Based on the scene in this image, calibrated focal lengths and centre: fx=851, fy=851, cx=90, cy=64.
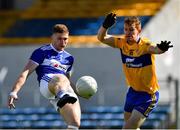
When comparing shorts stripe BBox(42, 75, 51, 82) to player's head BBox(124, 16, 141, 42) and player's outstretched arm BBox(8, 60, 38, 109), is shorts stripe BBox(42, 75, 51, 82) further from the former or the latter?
player's head BBox(124, 16, 141, 42)

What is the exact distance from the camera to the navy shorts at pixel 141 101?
463 inches

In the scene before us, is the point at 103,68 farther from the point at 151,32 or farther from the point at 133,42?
the point at 133,42

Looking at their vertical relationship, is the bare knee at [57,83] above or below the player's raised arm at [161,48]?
below

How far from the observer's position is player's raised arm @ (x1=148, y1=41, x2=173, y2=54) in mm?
11156

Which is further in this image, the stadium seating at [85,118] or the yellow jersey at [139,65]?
the stadium seating at [85,118]

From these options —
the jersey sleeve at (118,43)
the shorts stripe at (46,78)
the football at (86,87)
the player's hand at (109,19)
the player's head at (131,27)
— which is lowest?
the football at (86,87)

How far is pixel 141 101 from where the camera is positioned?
11797 mm

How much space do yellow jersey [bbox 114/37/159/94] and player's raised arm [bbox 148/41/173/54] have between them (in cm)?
11

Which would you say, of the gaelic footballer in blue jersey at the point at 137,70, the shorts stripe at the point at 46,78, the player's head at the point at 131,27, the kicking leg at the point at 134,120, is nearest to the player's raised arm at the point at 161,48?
the gaelic footballer in blue jersey at the point at 137,70

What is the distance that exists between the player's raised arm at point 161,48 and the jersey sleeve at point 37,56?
4.82ft

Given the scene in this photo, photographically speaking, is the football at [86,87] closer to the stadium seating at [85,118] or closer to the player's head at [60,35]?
the player's head at [60,35]

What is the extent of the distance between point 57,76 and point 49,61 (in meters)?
0.31

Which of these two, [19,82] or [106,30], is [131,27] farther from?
[19,82]

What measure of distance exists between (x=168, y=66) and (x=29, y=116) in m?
3.59
